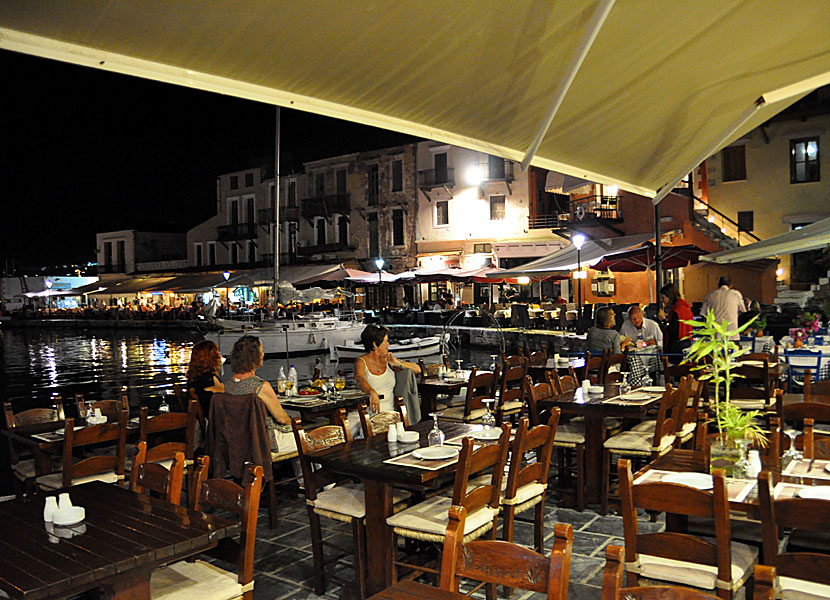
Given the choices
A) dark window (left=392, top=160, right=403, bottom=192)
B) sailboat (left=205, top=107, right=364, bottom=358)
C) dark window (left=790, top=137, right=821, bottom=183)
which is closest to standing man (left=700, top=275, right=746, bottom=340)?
sailboat (left=205, top=107, right=364, bottom=358)

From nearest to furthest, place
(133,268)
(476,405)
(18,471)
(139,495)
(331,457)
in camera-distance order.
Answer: (139,495) → (331,457) → (18,471) → (476,405) → (133,268)

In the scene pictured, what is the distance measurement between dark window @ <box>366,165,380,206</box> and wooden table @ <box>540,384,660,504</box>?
32.9 m

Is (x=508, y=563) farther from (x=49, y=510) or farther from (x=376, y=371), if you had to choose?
(x=376, y=371)

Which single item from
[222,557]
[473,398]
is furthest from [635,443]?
[222,557]

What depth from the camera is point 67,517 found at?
3289 mm

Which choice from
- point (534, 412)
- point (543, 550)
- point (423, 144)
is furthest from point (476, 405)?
point (423, 144)

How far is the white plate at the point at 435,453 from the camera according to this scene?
4.34 meters

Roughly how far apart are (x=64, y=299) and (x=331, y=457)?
7448cm

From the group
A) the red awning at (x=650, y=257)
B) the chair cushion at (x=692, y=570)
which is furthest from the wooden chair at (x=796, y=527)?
the red awning at (x=650, y=257)

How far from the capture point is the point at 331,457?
14.7ft

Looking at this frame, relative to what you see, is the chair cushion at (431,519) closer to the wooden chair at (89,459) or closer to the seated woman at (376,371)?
the wooden chair at (89,459)

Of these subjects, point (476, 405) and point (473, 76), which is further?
point (476, 405)

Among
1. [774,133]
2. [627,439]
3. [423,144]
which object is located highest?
[423,144]

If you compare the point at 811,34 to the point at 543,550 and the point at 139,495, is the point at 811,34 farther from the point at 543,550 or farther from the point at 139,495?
the point at 139,495
